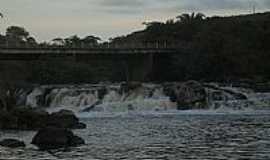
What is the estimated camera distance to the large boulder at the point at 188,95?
76438 mm

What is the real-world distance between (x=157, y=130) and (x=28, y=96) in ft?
126

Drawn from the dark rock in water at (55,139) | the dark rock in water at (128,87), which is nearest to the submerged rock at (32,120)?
the dark rock in water at (55,139)

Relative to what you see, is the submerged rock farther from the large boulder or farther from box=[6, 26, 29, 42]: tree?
box=[6, 26, 29, 42]: tree

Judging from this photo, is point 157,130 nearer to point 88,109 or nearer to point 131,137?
point 131,137

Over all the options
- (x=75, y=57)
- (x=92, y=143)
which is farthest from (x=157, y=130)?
(x=75, y=57)

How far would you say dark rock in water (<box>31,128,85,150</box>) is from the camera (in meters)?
41.6

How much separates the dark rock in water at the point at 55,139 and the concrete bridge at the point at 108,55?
62.2 m

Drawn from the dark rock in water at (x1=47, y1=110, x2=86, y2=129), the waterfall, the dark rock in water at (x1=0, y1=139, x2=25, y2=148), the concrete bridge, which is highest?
the concrete bridge

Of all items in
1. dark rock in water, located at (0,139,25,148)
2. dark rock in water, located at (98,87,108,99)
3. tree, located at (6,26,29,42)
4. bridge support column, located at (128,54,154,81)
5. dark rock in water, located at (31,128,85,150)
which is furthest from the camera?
Result: tree, located at (6,26,29,42)

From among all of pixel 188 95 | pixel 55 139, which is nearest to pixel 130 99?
pixel 188 95

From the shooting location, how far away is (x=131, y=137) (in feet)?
154

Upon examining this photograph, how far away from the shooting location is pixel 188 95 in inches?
3061

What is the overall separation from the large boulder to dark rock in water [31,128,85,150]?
3430 centimetres

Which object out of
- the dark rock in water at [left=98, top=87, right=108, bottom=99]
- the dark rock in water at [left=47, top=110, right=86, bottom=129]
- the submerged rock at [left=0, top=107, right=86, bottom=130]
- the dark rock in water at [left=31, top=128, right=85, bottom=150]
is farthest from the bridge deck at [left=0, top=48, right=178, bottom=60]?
the dark rock in water at [left=31, top=128, right=85, bottom=150]
